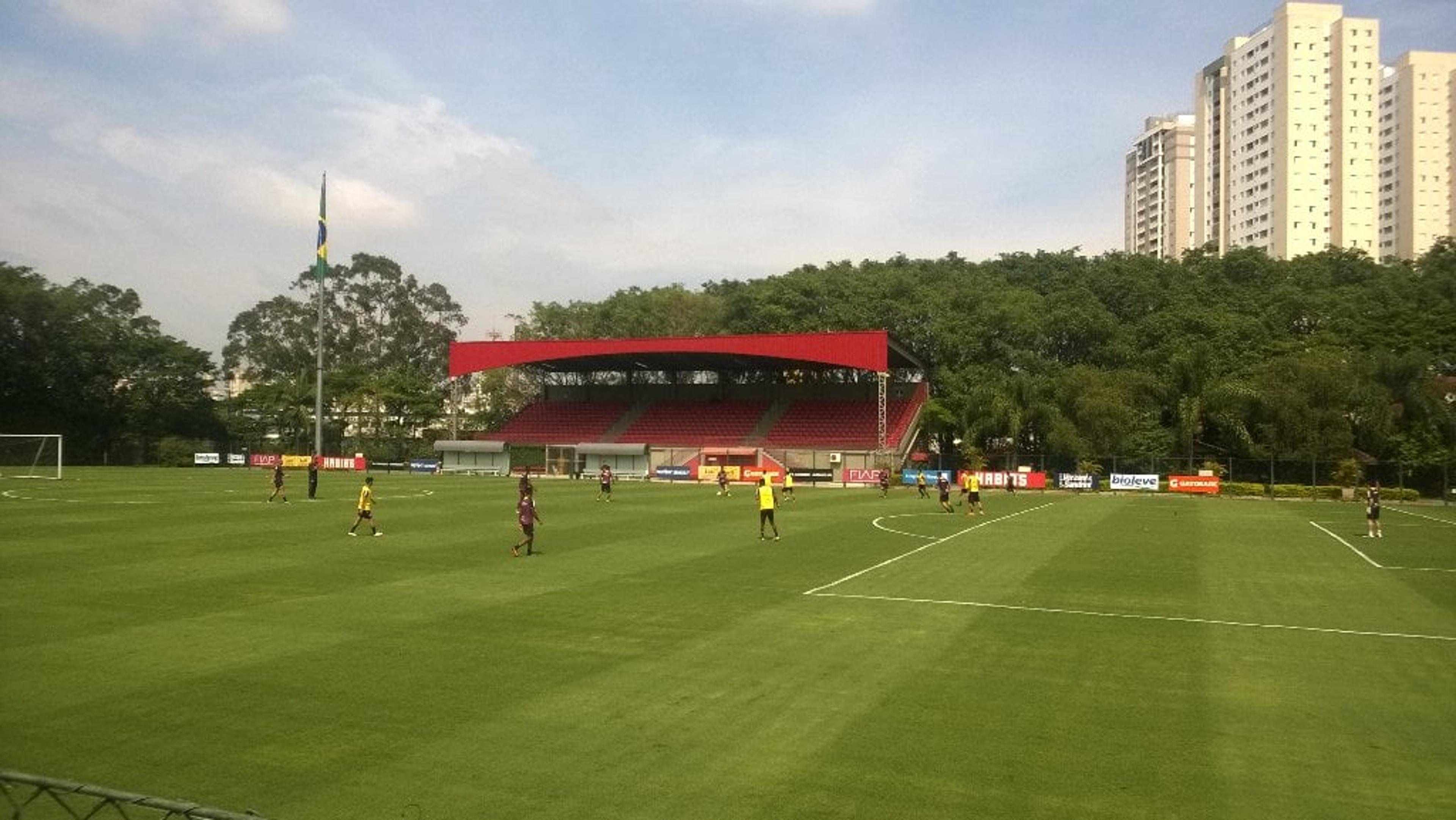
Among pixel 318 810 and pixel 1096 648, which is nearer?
Result: pixel 318 810

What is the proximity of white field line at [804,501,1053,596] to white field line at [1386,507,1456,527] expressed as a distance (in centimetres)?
1412

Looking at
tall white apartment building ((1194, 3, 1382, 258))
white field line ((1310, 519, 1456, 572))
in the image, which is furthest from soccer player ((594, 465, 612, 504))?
tall white apartment building ((1194, 3, 1382, 258))

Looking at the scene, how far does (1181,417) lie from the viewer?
60.0 m

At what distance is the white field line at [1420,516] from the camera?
35.4 metres

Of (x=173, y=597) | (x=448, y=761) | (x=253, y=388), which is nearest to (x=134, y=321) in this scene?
(x=253, y=388)

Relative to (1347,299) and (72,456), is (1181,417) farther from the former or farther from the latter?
(72,456)

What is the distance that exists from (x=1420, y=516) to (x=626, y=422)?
165 feet

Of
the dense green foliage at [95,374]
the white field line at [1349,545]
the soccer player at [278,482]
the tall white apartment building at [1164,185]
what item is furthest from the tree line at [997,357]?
the tall white apartment building at [1164,185]

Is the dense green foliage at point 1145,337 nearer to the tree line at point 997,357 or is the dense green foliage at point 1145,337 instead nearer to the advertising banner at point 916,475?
the tree line at point 997,357

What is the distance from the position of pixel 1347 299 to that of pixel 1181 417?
70.2 feet

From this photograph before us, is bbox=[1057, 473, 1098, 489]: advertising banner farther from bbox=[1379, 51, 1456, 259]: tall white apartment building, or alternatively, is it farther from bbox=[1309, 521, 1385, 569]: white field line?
bbox=[1379, 51, 1456, 259]: tall white apartment building

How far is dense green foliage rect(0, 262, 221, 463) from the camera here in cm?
7162

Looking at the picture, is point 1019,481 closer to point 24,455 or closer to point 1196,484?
point 1196,484

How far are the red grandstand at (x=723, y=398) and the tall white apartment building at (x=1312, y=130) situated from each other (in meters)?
70.9
